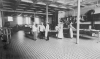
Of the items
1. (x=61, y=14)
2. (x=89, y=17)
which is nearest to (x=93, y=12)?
(x=89, y=17)

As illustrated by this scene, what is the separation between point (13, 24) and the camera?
1825cm

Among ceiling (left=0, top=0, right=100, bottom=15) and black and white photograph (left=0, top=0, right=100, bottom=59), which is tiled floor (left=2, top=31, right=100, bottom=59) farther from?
ceiling (left=0, top=0, right=100, bottom=15)

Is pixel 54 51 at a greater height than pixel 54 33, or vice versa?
pixel 54 33

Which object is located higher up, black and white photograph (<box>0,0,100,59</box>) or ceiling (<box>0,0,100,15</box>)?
ceiling (<box>0,0,100,15</box>)

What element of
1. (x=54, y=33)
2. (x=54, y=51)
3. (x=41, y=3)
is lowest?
(x=54, y=51)

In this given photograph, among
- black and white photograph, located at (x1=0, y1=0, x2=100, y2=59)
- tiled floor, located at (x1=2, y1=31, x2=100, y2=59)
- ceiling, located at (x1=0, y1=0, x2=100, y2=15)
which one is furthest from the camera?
ceiling, located at (x1=0, y1=0, x2=100, y2=15)

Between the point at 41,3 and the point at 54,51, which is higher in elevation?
the point at 41,3

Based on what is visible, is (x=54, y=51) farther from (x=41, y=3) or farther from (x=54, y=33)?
(x=41, y=3)

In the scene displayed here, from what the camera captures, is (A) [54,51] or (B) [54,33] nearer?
(A) [54,51]

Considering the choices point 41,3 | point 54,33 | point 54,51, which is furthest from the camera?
point 41,3

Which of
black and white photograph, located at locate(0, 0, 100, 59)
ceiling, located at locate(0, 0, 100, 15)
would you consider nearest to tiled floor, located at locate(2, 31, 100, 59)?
black and white photograph, located at locate(0, 0, 100, 59)

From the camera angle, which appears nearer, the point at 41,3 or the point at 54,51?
the point at 54,51

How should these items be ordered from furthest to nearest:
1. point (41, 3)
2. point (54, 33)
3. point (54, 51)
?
point (41, 3) < point (54, 33) < point (54, 51)

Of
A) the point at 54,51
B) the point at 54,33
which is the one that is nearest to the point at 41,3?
the point at 54,33
